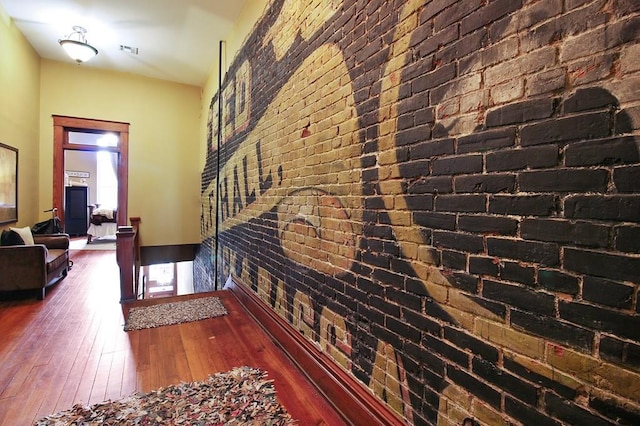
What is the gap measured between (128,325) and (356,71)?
9.96 feet

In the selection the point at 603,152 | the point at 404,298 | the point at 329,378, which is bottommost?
the point at 329,378

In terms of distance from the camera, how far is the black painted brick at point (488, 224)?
1079 mm

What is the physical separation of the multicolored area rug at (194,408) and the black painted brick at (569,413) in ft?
4.34

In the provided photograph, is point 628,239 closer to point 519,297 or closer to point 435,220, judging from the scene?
point 519,297

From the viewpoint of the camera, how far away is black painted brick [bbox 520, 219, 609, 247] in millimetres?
869

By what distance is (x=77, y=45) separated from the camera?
4.66m

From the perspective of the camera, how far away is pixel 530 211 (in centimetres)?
102

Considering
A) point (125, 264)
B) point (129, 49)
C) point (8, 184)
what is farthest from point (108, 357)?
point (129, 49)

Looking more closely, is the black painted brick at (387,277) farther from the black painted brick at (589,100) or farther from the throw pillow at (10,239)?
the throw pillow at (10,239)

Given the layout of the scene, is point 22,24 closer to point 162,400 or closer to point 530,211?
point 162,400

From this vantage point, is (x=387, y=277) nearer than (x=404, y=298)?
No

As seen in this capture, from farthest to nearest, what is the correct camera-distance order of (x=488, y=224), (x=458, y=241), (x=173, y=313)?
(x=173, y=313) < (x=458, y=241) < (x=488, y=224)

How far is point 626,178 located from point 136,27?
572 centimetres

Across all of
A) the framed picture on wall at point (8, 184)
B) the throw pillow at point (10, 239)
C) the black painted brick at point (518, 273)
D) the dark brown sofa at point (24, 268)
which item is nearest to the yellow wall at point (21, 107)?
the framed picture on wall at point (8, 184)
